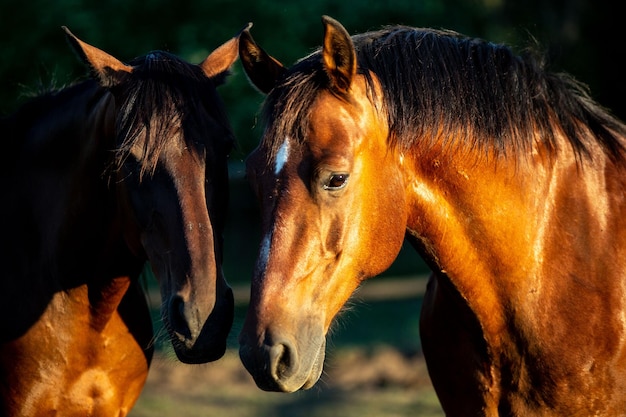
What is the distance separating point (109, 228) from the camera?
3873 millimetres

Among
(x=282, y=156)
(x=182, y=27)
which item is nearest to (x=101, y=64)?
(x=282, y=156)

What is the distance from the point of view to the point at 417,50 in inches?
128

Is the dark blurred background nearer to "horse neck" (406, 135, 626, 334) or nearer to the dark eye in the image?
"horse neck" (406, 135, 626, 334)

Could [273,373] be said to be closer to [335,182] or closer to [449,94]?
[335,182]

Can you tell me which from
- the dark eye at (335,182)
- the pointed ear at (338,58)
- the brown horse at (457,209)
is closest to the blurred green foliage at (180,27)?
the brown horse at (457,209)

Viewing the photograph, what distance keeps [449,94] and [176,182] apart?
1.15 m

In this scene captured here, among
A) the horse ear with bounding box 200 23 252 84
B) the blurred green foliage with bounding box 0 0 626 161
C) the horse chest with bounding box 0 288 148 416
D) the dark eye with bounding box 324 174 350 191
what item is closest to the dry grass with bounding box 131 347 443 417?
the blurred green foliage with bounding box 0 0 626 161

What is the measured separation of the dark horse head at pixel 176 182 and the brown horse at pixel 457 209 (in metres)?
0.39

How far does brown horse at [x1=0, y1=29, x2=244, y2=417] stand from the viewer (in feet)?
11.3

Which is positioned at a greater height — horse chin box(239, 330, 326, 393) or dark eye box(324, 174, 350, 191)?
dark eye box(324, 174, 350, 191)

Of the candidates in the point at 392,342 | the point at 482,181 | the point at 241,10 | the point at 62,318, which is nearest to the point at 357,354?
the point at 392,342

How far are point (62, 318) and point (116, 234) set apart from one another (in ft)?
1.56

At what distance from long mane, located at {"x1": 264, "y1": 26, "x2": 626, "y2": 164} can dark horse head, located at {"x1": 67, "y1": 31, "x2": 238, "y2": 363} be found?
0.54 m

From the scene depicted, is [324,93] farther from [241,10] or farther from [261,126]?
[241,10]
